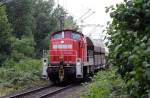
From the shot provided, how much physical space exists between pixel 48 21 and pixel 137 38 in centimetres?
5964

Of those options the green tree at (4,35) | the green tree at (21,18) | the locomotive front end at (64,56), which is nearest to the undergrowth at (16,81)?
the locomotive front end at (64,56)

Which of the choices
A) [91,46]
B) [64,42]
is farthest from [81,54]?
[91,46]

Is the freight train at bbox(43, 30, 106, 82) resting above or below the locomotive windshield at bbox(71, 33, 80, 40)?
below

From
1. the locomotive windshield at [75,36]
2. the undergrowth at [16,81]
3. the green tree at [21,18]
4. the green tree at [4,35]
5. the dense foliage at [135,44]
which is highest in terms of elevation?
the green tree at [21,18]

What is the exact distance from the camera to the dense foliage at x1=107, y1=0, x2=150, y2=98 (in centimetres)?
508

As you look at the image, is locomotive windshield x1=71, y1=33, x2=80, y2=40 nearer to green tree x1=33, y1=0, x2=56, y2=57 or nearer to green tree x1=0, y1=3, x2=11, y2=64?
green tree x1=0, y1=3, x2=11, y2=64

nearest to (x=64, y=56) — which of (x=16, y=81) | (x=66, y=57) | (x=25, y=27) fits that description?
(x=66, y=57)

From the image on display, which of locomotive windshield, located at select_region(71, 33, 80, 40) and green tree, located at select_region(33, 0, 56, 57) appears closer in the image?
locomotive windshield, located at select_region(71, 33, 80, 40)

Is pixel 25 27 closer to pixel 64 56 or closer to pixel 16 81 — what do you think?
pixel 16 81

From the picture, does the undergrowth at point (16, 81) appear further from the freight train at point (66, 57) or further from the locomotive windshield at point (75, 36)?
the locomotive windshield at point (75, 36)

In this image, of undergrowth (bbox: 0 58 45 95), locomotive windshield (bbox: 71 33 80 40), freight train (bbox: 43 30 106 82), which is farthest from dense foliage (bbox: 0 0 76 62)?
freight train (bbox: 43 30 106 82)

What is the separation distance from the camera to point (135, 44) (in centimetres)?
582

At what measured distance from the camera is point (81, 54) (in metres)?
25.6

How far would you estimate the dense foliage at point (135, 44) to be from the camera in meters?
5.08
